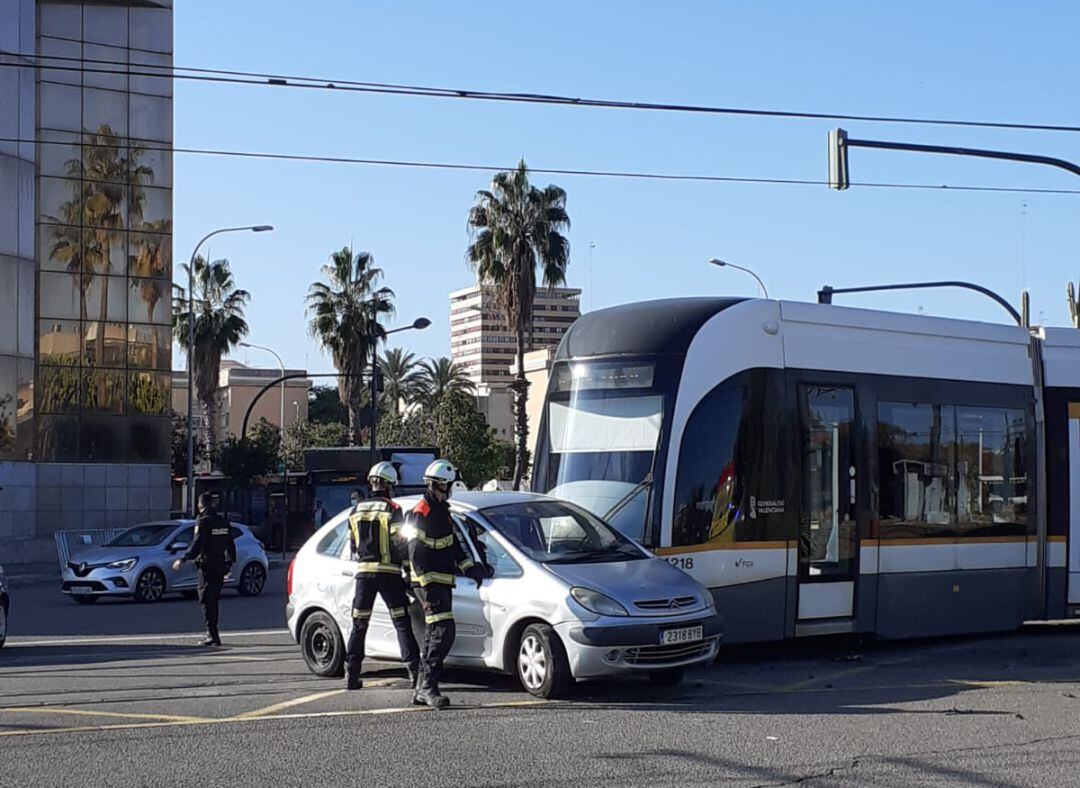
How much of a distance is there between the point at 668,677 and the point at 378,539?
2.51 meters

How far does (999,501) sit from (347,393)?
5097cm

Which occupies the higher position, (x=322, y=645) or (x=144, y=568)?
(x=322, y=645)

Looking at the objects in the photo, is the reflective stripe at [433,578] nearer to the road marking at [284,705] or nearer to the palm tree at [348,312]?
the road marking at [284,705]

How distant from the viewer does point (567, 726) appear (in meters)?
10.1

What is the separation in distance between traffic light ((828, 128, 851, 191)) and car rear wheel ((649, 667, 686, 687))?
10137 millimetres

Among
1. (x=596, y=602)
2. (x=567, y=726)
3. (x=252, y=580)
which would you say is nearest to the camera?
(x=567, y=726)

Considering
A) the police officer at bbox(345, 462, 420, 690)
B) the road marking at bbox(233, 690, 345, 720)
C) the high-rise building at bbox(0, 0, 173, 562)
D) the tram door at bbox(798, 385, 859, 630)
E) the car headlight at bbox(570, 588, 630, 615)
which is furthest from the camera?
the high-rise building at bbox(0, 0, 173, 562)

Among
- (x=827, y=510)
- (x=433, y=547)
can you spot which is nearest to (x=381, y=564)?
(x=433, y=547)

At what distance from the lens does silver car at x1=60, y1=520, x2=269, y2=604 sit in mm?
25203

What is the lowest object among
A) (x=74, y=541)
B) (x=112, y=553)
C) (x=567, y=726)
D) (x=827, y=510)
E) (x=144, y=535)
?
(x=74, y=541)

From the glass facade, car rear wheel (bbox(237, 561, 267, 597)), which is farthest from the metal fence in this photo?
the glass facade

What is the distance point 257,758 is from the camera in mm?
8969

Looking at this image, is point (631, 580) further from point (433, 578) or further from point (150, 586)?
point (150, 586)

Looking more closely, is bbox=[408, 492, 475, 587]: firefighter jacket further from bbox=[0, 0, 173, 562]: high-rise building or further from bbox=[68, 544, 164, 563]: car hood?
A: bbox=[0, 0, 173, 562]: high-rise building
